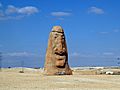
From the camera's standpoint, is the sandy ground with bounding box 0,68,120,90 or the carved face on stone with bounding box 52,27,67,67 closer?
the sandy ground with bounding box 0,68,120,90

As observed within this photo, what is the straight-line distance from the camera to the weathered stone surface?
130ft

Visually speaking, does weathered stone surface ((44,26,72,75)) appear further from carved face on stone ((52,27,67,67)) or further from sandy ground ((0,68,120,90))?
sandy ground ((0,68,120,90))

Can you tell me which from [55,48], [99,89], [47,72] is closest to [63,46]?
[55,48]

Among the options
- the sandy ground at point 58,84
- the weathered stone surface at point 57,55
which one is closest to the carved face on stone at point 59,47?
the weathered stone surface at point 57,55

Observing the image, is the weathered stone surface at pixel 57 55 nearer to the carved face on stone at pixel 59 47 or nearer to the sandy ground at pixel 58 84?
the carved face on stone at pixel 59 47

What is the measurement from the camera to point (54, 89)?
72.1 ft

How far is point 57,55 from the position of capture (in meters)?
39.7

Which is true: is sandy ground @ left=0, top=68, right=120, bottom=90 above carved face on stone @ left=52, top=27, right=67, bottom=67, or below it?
below

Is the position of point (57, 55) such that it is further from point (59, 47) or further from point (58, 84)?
point (58, 84)

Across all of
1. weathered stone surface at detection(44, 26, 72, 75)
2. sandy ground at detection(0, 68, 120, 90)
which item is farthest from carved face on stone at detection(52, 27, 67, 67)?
sandy ground at detection(0, 68, 120, 90)

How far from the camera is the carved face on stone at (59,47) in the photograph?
130 ft

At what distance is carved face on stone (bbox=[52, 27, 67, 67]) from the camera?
1556 inches

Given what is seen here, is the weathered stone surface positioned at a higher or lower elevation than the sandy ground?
higher

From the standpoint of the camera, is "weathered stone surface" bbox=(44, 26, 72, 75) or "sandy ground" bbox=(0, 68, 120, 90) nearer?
"sandy ground" bbox=(0, 68, 120, 90)
